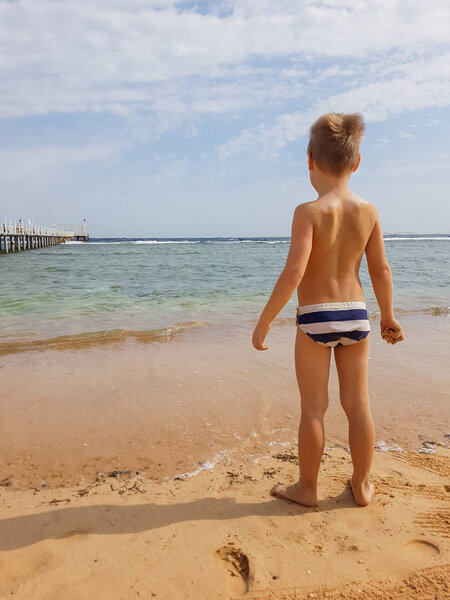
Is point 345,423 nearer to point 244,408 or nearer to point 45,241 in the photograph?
point 244,408

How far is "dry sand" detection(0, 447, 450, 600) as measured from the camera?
1.75m

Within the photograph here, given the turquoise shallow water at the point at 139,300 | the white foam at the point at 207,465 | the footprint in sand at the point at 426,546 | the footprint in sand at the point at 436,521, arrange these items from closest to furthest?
1. the footprint in sand at the point at 426,546
2. the footprint in sand at the point at 436,521
3. the white foam at the point at 207,465
4. the turquoise shallow water at the point at 139,300

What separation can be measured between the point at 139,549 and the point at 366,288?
1123cm

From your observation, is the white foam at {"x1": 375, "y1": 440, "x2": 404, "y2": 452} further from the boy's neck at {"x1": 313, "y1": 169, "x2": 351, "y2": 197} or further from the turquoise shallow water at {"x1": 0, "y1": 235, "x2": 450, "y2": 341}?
the turquoise shallow water at {"x1": 0, "y1": 235, "x2": 450, "y2": 341}

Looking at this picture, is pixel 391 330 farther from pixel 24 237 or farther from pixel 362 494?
pixel 24 237

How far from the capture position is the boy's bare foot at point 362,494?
2.30 metres

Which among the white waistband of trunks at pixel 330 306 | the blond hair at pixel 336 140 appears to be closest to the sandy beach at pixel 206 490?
the white waistband of trunks at pixel 330 306

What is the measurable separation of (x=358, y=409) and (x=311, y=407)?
0.86ft

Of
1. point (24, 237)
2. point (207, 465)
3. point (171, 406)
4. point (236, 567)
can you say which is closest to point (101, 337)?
point (171, 406)

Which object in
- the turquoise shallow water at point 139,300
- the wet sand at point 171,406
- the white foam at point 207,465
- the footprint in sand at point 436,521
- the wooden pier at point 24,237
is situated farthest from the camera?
the wooden pier at point 24,237

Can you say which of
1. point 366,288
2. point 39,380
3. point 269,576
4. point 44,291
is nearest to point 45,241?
point 44,291

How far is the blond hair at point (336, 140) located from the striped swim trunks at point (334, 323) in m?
0.71

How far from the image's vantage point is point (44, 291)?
11.6 metres

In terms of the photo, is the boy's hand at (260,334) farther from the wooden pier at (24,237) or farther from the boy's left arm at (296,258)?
the wooden pier at (24,237)
